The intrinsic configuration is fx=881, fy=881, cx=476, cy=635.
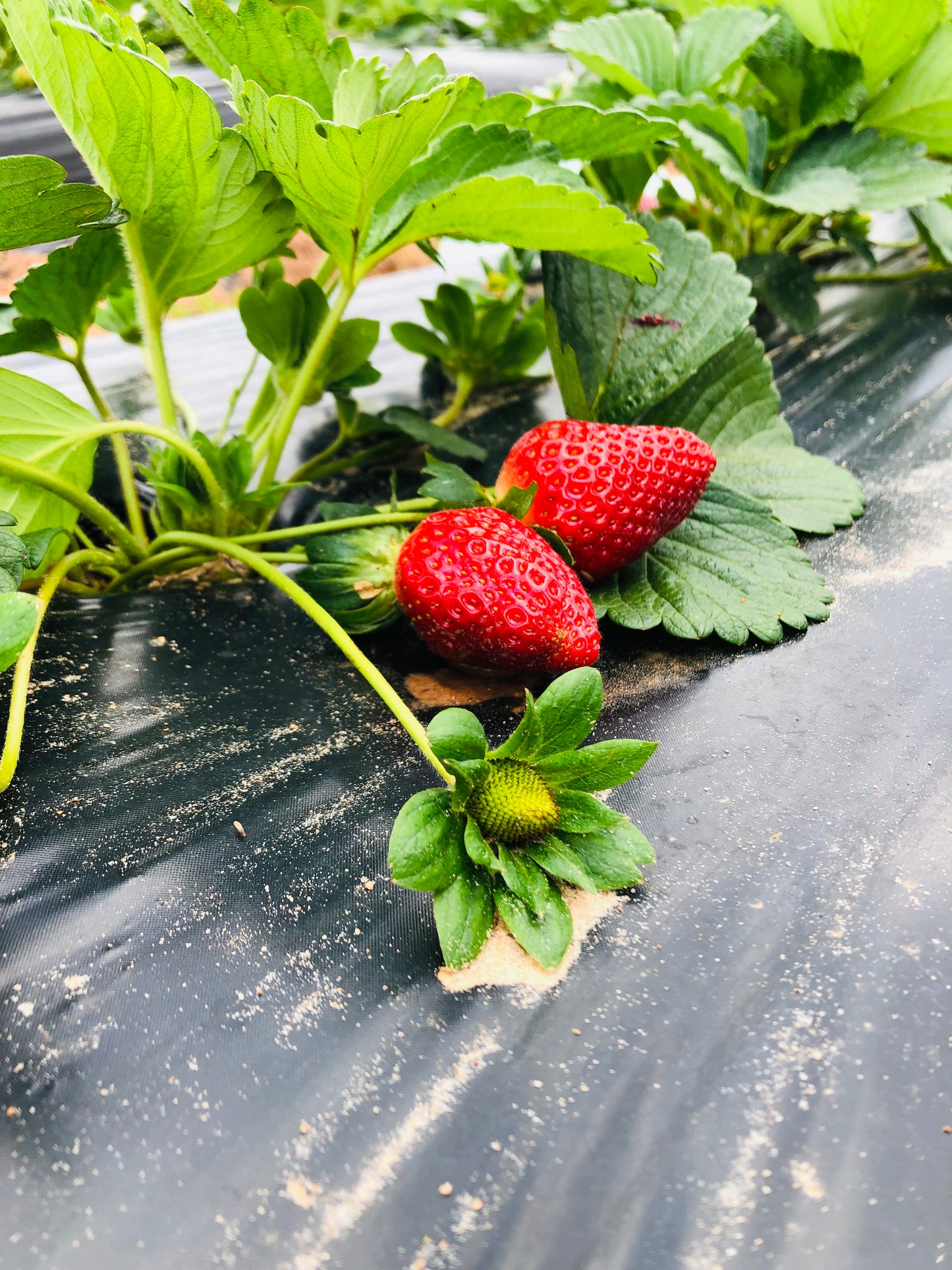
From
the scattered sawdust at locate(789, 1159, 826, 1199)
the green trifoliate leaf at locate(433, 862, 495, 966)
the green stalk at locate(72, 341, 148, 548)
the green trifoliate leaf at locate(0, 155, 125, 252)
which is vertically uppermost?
the green trifoliate leaf at locate(0, 155, 125, 252)

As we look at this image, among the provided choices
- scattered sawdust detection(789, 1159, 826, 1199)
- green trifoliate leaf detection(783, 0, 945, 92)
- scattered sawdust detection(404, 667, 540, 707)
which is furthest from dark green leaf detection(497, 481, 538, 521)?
green trifoliate leaf detection(783, 0, 945, 92)

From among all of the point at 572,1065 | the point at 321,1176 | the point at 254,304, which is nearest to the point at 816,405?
the point at 254,304

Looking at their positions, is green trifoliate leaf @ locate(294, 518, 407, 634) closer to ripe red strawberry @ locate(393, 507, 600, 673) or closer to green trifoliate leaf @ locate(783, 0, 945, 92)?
ripe red strawberry @ locate(393, 507, 600, 673)

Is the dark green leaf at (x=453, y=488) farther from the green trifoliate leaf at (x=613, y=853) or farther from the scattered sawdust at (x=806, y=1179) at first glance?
the scattered sawdust at (x=806, y=1179)

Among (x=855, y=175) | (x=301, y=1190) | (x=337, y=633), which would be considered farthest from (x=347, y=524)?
(x=855, y=175)

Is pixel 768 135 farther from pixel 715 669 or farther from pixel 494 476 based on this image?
pixel 715 669

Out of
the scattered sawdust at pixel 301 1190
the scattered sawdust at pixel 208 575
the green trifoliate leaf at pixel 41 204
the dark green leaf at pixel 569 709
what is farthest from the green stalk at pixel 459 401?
the scattered sawdust at pixel 301 1190

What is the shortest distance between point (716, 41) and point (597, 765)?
44.0 inches

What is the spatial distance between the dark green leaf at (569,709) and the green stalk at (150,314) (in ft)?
1.71

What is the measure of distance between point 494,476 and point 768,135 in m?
A: 0.71

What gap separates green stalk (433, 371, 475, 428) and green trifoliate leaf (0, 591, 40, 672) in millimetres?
704

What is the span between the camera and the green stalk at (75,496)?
710 mm

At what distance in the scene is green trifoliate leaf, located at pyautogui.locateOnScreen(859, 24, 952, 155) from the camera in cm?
113

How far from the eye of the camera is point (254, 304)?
876 mm
